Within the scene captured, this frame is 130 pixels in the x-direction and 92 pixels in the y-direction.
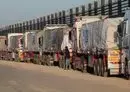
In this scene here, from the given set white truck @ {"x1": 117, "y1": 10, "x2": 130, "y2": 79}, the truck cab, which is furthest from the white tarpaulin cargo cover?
the truck cab

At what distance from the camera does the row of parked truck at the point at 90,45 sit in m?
27.6

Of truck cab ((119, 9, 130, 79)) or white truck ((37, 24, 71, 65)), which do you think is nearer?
truck cab ((119, 9, 130, 79))

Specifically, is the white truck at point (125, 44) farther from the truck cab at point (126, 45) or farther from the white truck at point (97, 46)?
the white truck at point (97, 46)

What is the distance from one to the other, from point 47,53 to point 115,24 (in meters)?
21.4

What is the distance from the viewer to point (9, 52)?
236 ft

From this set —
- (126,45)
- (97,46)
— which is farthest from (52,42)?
(126,45)

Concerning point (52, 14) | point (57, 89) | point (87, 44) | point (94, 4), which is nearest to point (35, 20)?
point (52, 14)

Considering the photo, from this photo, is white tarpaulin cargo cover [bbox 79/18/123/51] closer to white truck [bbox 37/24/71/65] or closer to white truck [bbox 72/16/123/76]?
white truck [bbox 72/16/123/76]

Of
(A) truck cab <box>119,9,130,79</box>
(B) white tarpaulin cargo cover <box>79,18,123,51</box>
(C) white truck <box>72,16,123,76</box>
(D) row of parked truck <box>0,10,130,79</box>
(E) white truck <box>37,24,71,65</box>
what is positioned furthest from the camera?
(E) white truck <box>37,24,71,65</box>

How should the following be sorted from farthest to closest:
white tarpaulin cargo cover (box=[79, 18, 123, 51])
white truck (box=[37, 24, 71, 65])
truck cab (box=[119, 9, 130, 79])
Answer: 1. white truck (box=[37, 24, 71, 65])
2. white tarpaulin cargo cover (box=[79, 18, 123, 51])
3. truck cab (box=[119, 9, 130, 79])

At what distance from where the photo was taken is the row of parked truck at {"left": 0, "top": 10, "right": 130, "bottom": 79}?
27.6 metres

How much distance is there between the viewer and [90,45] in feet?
112

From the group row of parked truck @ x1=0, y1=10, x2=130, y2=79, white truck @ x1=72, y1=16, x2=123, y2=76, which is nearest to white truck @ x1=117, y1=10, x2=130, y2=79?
row of parked truck @ x1=0, y1=10, x2=130, y2=79

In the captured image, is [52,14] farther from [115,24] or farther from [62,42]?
[115,24]
